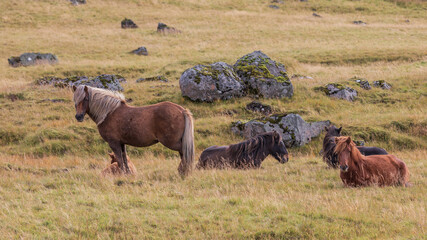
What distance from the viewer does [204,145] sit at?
63.2 ft

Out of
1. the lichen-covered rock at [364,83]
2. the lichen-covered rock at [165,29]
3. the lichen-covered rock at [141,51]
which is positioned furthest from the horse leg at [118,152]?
the lichen-covered rock at [165,29]

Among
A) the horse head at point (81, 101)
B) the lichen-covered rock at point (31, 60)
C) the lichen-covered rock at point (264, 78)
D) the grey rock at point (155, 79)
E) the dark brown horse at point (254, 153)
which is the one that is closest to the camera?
the horse head at point (81, 101)

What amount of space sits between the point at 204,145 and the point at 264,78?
764 cm

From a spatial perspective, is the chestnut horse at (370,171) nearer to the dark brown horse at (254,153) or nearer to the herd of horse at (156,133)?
the herd of horse at (156,133)

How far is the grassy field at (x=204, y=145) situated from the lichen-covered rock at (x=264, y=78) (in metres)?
0.86

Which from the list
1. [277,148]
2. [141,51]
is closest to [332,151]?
[277,148]

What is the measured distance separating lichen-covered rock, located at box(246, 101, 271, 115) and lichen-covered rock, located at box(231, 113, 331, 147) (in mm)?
2995

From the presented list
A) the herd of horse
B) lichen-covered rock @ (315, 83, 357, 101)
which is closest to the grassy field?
the herd of horse

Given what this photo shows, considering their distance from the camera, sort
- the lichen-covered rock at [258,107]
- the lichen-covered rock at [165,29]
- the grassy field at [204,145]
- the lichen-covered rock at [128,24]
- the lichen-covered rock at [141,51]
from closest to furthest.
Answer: the grassy field at [204,145] < the lichen-covered rock at [258,107] < the lichen-covered rock at [141,51] < the lichen-covered rock at [165,29] < the lichen-covered rock at [128,24]

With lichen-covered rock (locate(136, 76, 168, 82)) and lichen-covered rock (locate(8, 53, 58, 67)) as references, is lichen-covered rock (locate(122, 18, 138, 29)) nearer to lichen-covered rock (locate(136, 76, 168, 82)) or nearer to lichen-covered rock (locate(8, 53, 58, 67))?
lichen-covered rock (locate(8, 53, 58, 67))

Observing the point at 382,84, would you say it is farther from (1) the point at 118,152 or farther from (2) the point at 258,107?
(1) the point at 118,152

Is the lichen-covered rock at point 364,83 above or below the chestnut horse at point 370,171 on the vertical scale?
below

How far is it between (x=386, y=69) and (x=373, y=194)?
25.1 meters

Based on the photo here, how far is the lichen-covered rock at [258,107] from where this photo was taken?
22750 mm
